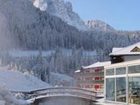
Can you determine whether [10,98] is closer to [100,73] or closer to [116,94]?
[116,94]

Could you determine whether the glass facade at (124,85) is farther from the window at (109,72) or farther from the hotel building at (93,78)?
the hotel building at (93,78)

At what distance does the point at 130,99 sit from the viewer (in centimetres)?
2458

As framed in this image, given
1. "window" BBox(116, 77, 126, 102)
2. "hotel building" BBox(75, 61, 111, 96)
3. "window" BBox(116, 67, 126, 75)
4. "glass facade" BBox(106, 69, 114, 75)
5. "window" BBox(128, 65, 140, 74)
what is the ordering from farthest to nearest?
1. "hotel building" BBox(75, 61, 111, 96)
2. "glass facade" BBox(106, 69, 114, 75)
3. "window" BBox(116, 67, 126, 75)
4. "window" BBox(116, 77, 126, 102)
5. "window" BBox(128, 65, 140, 74)

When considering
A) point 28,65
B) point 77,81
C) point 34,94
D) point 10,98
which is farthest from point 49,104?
point 28,65

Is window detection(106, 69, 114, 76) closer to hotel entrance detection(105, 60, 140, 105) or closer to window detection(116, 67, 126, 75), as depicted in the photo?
hotel entrance detection(105, 60, 140, 105)

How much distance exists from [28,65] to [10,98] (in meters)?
108

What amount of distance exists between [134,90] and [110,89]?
4.80 meters

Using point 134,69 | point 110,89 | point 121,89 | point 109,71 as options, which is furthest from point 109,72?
point 134,69

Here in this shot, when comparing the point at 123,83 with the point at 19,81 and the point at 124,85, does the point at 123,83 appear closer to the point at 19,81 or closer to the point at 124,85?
the point at 124,85

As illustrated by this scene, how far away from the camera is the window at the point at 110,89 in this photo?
2789 cm

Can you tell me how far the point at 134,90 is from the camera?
23891mm

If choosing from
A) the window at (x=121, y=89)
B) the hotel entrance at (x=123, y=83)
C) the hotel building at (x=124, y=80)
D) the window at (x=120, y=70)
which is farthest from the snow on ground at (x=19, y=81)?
the window at (x=121, y=89)

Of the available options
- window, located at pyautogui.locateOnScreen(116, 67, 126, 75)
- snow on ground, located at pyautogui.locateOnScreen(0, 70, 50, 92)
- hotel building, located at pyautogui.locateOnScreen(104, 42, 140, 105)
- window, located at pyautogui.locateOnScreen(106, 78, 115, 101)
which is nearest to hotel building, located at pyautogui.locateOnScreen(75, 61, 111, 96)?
snow on ground, located at pyautogui.locateOnScreen(0, 70, 50, 92)

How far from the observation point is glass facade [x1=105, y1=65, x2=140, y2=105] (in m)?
23.6
